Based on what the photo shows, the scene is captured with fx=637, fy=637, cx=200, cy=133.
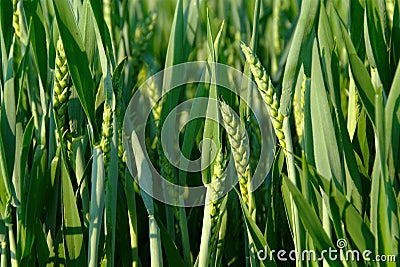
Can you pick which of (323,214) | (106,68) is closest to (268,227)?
(323,214)

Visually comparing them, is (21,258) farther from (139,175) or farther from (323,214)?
(323,214)

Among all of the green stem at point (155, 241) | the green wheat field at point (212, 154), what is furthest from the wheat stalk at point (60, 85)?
the green stem at point (155, 241)

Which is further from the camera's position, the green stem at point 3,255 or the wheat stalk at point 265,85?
the green stem at point 3,255

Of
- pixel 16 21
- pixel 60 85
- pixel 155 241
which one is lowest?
pixel 155 241

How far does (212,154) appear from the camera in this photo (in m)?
0.54

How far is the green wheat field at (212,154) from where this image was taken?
46 centimetres

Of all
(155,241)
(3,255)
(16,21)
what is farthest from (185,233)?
(16,21)

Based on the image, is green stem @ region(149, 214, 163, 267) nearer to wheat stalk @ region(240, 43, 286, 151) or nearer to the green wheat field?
the green wheat field

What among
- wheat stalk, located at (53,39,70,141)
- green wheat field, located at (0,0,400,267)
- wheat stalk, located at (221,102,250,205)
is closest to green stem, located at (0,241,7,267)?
green wheat field, located at (0,0,400,267)

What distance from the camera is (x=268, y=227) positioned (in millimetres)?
528

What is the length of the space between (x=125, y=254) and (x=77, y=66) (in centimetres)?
18

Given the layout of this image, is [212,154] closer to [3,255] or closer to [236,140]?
[236,140]

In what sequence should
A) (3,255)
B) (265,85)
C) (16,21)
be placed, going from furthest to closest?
(16,21)
(3,255)
(265,85)

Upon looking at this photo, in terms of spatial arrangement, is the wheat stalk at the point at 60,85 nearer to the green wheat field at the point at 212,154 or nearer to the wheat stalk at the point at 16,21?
the green wheat field at the point at 212,154
